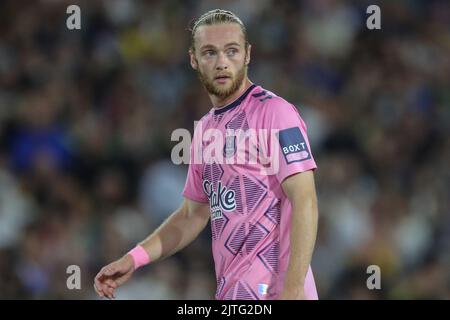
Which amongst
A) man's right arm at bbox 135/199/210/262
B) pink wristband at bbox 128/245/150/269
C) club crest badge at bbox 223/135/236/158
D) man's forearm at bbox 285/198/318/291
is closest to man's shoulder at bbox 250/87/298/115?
club crest badge at bbox 223/135/236/158

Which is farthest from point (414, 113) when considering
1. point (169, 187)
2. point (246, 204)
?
point (246, 204)

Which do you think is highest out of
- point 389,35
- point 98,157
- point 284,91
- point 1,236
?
point 389,35

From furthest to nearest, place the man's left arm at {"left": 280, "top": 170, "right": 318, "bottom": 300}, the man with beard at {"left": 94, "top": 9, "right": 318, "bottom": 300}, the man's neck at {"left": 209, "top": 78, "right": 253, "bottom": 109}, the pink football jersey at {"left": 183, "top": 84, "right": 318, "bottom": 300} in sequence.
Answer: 1. the man's neck at {"left": 209, "top": 78, "right": 253, "bottom": 109}
2. the pink football jersey at {"left": 183, "top": 84, "right": 318, "bottom": 300}
3. the man with beard at {"left": 94, "top": 9, "right": 318, "bottom": 300}
4. the man's left arm at {"left": 280, "top": 170, "right": 318, "bottom": 300}

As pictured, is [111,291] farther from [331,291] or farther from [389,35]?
[389,35]

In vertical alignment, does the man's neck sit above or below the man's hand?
above

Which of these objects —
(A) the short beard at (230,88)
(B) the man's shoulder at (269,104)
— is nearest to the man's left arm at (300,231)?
(B) the man's shoulder at (269,104)

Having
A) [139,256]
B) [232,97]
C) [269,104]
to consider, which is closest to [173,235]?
[139,256]

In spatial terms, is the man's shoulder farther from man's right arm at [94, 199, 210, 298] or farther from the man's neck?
man's right arm at [94, 199, 210, 298]

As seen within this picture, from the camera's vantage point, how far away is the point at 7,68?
8664 millimetres

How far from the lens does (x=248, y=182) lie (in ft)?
13.3

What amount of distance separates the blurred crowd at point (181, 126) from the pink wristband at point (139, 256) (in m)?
2.63

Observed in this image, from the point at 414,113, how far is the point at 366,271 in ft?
5.69

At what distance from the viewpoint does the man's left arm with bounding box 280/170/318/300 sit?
3.70 m

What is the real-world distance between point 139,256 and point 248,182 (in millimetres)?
687
